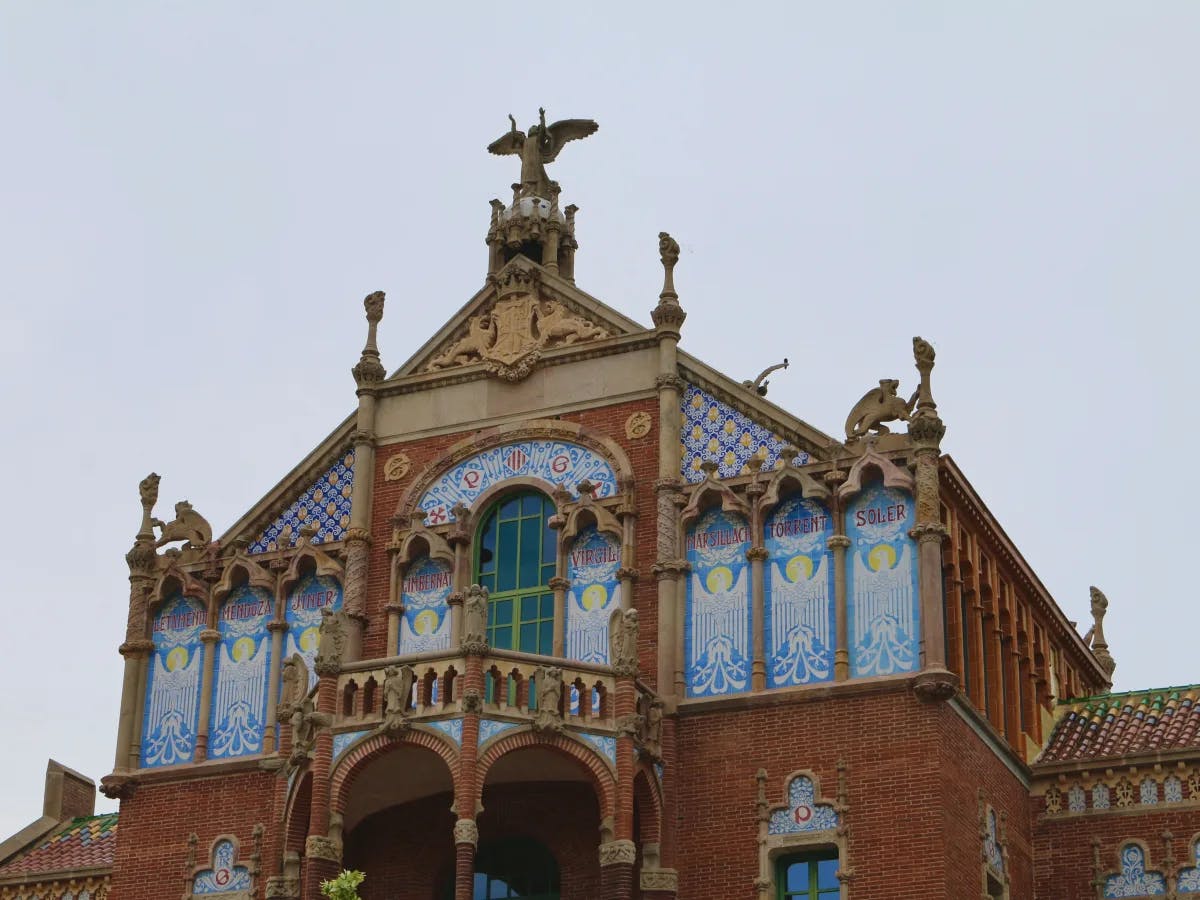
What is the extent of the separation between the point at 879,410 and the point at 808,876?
19.5 ft

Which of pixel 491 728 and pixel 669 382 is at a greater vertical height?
pixel 669 382

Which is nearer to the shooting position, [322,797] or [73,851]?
[322,797]

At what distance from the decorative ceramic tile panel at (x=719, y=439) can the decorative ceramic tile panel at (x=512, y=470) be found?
1130 millimetres

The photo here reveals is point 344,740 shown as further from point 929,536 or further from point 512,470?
point 929,536

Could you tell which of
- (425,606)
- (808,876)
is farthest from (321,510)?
(808,876)

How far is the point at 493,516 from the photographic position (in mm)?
30891

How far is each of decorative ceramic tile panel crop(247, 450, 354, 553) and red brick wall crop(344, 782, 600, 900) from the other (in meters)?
4.51

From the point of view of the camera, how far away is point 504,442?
31.1m

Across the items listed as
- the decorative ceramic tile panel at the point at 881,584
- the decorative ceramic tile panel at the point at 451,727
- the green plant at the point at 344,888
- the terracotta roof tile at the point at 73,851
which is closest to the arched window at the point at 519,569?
the decorative ceramic tile panel at the point at 451,727

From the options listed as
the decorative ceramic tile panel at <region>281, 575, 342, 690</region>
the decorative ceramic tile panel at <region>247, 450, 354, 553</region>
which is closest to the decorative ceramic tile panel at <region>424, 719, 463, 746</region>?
the decorative ceramic tile panel at <region>281, 575, 342, 690</region>

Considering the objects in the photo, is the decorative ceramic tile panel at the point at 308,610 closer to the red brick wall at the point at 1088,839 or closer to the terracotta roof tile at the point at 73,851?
the terracotta roof tile at the point at 73,851

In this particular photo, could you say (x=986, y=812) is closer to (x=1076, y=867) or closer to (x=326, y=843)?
(x=1076, y=867)

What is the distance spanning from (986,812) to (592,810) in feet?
16.1

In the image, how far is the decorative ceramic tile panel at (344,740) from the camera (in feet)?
88.2
